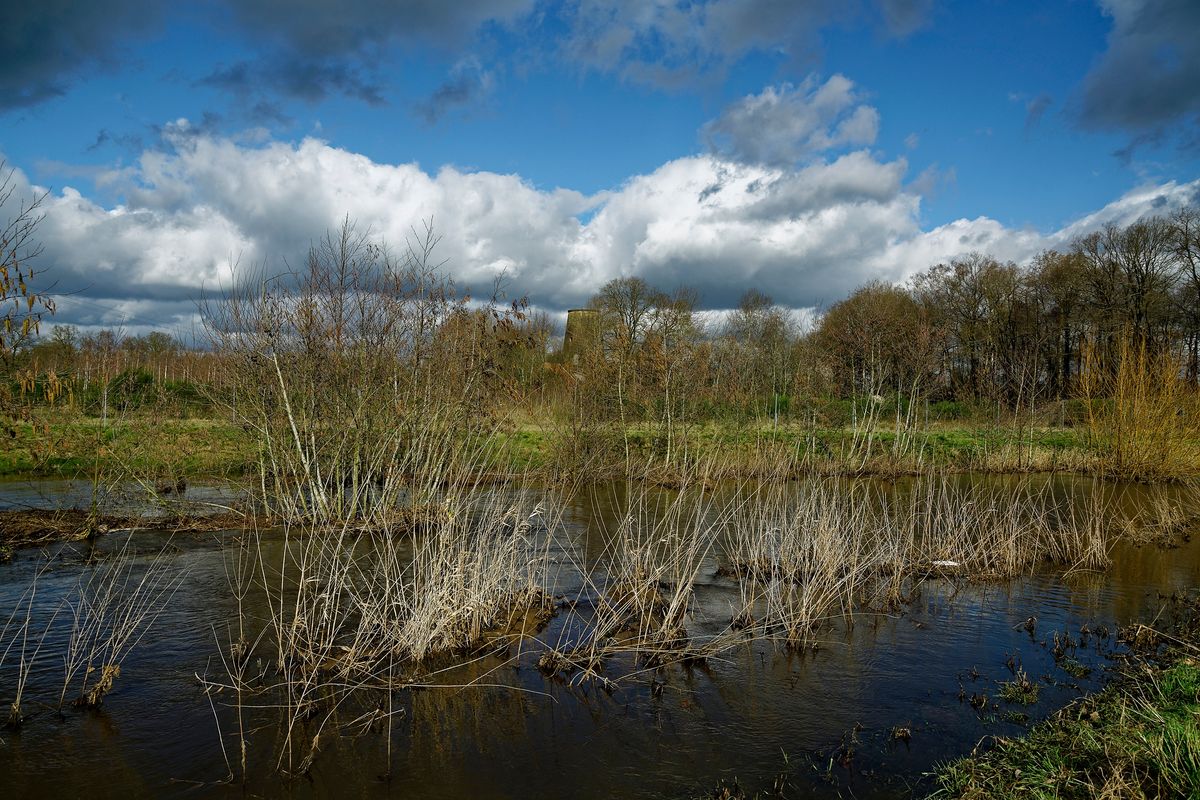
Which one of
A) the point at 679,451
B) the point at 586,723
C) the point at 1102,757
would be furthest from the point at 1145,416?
the point at 586,723

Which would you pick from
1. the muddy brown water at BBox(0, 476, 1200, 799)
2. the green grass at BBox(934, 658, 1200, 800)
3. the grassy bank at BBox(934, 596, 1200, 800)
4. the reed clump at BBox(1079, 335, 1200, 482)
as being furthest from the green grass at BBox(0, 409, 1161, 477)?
the green grass at BBox(934, 658, 1200, 800)

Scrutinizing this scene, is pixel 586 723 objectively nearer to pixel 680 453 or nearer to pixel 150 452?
pixel 150 452

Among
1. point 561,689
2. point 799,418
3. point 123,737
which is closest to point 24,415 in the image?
point 123,737

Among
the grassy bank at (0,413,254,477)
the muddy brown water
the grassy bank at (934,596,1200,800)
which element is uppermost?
the grassy bank at (0,413,254,477)

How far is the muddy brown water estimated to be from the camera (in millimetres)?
4926

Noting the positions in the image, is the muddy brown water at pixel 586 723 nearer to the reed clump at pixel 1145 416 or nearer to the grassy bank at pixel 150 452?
the grassy bank at pixel 150 452

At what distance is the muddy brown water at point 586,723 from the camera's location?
194 inches

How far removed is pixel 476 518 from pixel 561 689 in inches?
299

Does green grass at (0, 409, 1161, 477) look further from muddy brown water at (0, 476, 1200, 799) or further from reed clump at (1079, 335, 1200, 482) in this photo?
muddy brown water at (0, 476, 1200, 799)

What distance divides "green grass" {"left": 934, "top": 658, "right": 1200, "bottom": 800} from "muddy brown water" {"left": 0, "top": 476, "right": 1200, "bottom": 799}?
0.45 metres

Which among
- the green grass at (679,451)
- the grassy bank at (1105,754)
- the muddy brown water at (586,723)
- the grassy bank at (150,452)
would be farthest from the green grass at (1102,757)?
the grassy bank at (150,452)

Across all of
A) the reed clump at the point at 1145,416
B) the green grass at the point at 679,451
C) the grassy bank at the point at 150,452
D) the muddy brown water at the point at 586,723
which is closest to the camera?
the muddy brown water at the point at 586,723

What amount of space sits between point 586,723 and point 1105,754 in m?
3.37

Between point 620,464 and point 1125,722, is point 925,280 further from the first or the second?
point 1125,722
